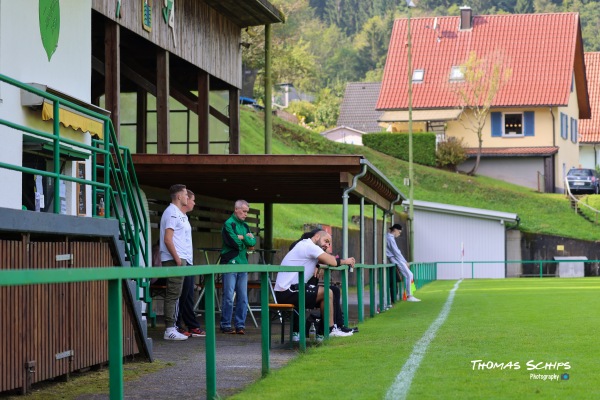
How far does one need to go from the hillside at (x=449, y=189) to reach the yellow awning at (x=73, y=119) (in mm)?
39123

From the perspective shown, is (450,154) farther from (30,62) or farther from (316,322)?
(30,62)

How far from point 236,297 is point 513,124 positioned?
5621 centimetres

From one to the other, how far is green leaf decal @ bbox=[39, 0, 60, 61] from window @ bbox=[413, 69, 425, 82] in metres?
59.0

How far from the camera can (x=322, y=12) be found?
582ft

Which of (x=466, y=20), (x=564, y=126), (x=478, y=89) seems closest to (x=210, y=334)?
(x=478, y=89)

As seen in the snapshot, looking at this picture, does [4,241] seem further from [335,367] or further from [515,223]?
[515,223]

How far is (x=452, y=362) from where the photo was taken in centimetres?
1116

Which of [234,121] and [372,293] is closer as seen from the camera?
[372,293]

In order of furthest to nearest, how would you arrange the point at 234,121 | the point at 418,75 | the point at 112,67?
the point at 418,75 → the point at 234,121 → the point at 112,67

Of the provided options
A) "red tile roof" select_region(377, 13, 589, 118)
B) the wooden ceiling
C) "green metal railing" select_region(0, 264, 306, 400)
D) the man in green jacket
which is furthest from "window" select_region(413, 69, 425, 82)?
"green metal railing" select_region(0, 264, 306, 400)

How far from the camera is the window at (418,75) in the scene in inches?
2889

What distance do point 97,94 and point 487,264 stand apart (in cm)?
3118

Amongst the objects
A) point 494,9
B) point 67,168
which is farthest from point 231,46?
point 494,9

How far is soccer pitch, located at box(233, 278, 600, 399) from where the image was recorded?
9.07 m
